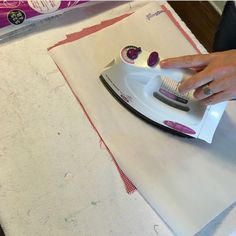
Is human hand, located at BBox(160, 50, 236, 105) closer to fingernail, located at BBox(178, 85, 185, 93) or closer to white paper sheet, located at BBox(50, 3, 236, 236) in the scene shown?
fingernail, located at BBox(178, 85, 185, 93)

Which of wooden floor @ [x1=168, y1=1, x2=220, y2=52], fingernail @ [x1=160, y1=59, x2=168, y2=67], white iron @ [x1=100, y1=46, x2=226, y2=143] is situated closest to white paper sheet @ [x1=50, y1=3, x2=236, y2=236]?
white iron @ [x1=100, y1=46, x2=226, y2=143]

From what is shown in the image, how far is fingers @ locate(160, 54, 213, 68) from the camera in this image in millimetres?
633

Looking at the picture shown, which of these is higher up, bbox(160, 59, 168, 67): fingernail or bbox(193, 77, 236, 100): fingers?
bbox(160, 59, 168, 67): fingernail

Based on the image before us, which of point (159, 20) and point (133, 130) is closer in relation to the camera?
point (133, 130)

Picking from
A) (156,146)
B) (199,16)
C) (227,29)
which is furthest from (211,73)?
(199,16)

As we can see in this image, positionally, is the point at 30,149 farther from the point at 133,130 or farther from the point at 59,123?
the point at 133,130

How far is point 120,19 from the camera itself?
0.83 m

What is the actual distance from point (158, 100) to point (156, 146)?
0.08 m

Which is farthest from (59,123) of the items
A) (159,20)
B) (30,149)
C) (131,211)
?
(159,20)

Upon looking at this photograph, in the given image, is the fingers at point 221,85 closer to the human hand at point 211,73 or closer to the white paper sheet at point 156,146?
the human hand at point 211,73

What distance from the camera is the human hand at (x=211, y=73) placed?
63 centimetres

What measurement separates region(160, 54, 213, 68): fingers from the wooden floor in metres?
0.84

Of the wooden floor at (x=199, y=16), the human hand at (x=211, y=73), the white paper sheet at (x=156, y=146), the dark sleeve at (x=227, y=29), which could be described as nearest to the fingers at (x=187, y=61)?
the human hand at (x=211, y=73)

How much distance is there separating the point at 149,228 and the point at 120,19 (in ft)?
1.42
